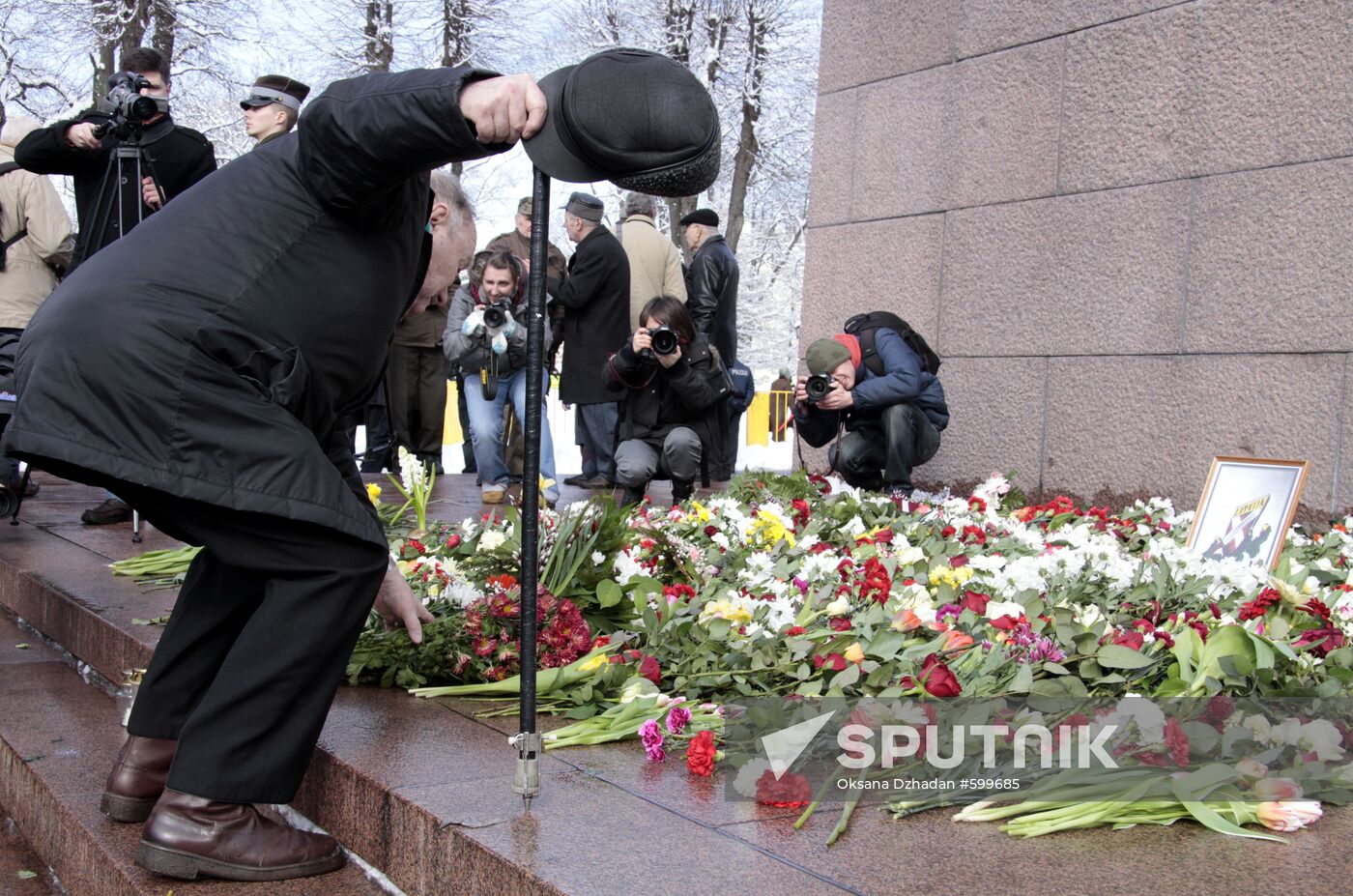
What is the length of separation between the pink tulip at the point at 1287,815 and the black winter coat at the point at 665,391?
14.6ft

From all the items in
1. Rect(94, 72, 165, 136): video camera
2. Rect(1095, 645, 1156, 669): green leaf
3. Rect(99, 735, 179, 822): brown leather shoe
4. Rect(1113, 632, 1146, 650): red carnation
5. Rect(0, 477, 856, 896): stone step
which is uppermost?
Rect(94, 72, 165, 136): video camera

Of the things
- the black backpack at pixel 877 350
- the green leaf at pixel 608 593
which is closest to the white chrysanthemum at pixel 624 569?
the green leaf at pixel 608 593

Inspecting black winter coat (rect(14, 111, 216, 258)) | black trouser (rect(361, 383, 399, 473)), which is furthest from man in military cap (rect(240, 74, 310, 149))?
black trouser (rect(361, 383, 399, 473))

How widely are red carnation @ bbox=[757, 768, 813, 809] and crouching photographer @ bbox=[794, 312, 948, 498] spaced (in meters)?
3.70

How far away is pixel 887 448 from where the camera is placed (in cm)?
618

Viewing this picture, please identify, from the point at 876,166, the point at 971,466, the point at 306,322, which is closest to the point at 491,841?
the point at 306,322

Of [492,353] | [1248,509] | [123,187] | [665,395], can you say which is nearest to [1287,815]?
[1248,509]

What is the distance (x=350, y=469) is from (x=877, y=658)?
118 centimetres

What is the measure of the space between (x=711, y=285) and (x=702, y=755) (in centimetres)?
670

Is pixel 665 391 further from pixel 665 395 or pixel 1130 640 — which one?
pixel 1130 640

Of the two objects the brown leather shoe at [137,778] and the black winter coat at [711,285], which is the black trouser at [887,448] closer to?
the black winter coat at [711,285]

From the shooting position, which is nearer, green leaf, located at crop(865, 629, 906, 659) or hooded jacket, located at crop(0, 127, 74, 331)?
green leaf, located at crop(865, 629, 906, 659)

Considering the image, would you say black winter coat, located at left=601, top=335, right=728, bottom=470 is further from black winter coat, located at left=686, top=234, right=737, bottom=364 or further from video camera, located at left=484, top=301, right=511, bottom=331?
black winter coat, located at left=686, top=234, right=737, bottom=364

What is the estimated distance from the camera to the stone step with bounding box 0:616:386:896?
94.7 inches
